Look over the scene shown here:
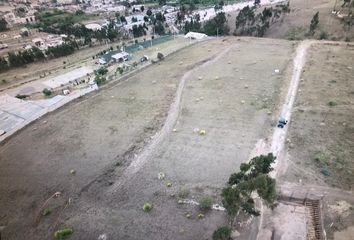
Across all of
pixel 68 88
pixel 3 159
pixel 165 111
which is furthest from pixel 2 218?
pixel 68 88

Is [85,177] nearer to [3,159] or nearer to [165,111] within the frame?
[3,159]

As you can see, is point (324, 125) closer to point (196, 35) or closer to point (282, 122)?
point (282, 122)

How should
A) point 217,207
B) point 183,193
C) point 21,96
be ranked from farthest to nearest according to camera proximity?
point 21,96 < point 183,193 < point 217,207

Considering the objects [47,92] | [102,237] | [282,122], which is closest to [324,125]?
[282,122]

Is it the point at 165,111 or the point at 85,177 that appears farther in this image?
the point at 165,111

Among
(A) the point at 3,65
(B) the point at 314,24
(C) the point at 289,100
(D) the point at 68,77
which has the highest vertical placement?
(B) the point at 314,24

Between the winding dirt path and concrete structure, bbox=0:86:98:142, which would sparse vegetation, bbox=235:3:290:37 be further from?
concrete structure, bbox=0:86:98:142

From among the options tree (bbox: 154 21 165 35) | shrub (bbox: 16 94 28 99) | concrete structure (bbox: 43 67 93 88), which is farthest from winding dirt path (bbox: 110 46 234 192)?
tree (bbox: 154 21 165 35)
